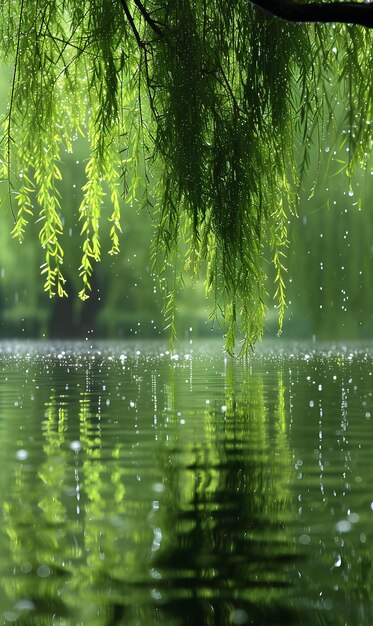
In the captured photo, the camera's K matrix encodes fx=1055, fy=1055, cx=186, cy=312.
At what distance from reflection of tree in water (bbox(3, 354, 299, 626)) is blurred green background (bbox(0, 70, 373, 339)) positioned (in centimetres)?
72

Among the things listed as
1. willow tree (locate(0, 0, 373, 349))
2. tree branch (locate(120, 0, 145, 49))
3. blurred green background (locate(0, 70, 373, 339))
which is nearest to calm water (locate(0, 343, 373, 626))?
willow tree (locate(0, 0, 373, 349))

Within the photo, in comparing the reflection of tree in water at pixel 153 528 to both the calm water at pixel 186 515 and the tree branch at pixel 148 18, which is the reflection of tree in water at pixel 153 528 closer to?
the calm water at pixel 186 515

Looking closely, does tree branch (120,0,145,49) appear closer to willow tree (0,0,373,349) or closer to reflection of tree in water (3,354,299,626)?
willow tree (0,0,373,349)

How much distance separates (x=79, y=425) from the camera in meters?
5.05

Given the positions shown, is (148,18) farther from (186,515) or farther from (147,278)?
(147,278)

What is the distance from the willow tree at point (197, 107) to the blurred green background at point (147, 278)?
0.68ft

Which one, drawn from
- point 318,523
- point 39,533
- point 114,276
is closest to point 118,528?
point 39,533

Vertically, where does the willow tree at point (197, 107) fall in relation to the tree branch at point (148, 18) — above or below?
below

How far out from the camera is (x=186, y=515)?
2793mm

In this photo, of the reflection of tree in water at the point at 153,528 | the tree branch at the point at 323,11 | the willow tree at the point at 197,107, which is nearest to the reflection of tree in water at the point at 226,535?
the reflection of tree in water at the point at 153,528

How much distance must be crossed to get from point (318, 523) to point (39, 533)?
701 mm

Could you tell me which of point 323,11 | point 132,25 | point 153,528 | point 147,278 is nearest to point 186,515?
point 153,528

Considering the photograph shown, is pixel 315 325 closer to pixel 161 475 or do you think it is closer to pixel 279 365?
pixel 279 365

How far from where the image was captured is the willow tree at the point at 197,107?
360 centimetres
